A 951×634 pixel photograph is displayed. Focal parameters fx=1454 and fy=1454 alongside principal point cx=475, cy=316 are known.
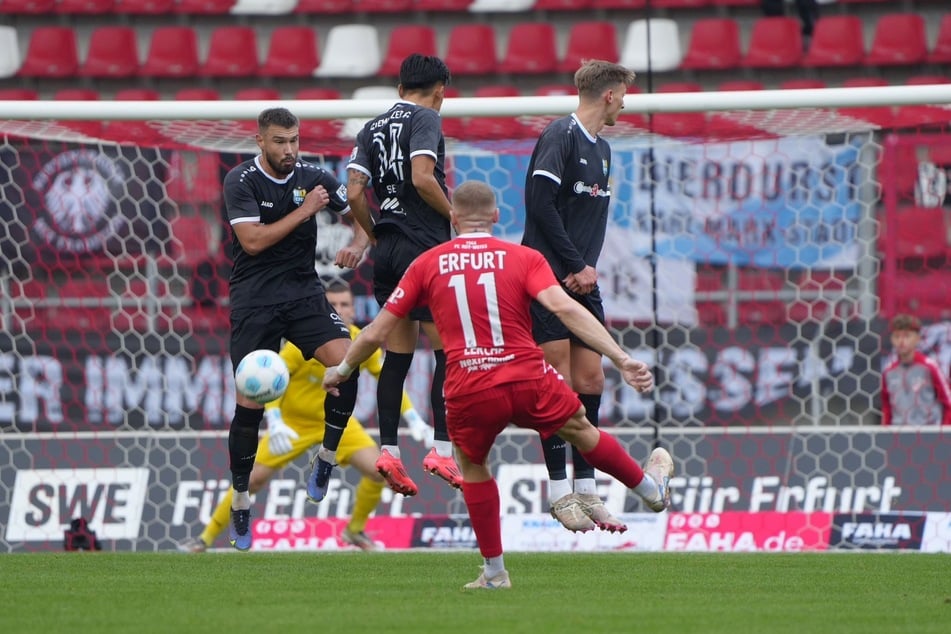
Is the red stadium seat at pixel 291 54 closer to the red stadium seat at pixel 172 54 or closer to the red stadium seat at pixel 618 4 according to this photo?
the red stadium seat at pixel 172 54

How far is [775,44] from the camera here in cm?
1446

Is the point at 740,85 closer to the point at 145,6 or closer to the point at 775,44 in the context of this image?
the point at 775,44

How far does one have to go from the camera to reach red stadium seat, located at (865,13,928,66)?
14.1 metres

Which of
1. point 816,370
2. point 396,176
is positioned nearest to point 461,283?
point 396,176

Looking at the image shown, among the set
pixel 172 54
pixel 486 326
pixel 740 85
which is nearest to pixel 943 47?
pixel 740 85

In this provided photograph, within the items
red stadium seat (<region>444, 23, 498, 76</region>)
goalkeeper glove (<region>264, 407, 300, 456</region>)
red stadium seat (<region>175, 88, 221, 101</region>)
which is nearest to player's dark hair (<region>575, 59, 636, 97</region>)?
goalkeeper glove (<region>264, 407, 300, 456</region>)

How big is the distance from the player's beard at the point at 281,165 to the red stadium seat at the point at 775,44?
7.58m

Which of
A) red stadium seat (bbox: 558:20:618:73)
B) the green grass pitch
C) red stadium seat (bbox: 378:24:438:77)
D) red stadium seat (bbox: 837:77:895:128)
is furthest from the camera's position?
red stadium seat (bbox: 378:24:438:77)

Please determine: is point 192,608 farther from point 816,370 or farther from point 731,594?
point 816,370

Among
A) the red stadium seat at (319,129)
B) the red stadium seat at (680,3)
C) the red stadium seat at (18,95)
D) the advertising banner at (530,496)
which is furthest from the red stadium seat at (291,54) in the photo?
the advertising banner at (530,496)

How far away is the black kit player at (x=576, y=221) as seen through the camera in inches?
291

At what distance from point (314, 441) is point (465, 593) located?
3501mm

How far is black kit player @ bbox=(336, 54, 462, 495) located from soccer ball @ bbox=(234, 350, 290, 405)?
2.01ft

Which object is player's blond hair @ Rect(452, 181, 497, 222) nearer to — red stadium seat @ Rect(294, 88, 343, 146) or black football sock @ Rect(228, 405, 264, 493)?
black football sock @ Rect(228, 405, 264, 493)
